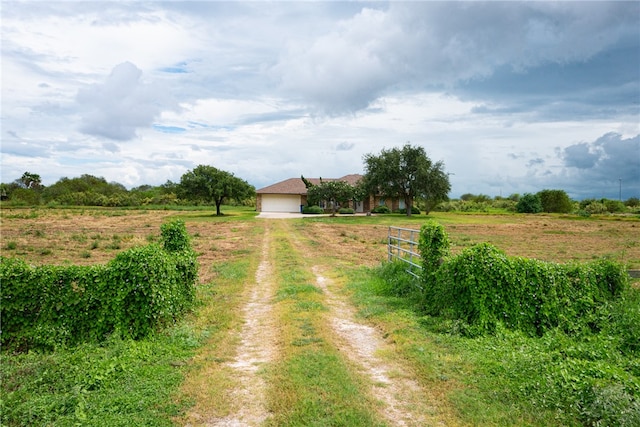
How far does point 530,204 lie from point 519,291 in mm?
67979

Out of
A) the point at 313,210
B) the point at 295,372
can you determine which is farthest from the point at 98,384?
the point at 313,210

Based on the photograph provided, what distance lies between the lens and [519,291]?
7785mm

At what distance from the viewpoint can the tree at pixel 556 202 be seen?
7244 centimetres

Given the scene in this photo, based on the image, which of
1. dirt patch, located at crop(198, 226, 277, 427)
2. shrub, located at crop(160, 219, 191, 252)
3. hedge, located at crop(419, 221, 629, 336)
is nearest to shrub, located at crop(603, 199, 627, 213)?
hedge, located at crop(419, 221, 629, 336)

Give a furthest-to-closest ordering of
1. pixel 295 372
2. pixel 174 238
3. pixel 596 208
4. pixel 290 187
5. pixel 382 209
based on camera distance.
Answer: pixel 596 208 < pixel 290 187 < pixel 382 209 < pixel 174 238 < pixel 295 372

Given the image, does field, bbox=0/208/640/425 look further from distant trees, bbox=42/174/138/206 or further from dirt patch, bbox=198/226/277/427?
distant trees, bbox=42/174/138/206

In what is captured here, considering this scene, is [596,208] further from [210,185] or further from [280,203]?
[210,185]

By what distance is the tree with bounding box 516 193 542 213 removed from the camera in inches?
2694

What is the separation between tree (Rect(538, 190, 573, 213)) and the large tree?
32.4 meters

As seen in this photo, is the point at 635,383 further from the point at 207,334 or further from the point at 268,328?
the point at 207,334

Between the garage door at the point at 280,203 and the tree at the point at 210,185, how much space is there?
10600 millimetres

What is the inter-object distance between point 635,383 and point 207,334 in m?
6.14

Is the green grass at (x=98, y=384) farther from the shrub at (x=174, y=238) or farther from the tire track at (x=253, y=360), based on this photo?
the shrub at (x=174, y=238)

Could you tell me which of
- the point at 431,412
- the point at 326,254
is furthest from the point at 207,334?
the point at 326,254
